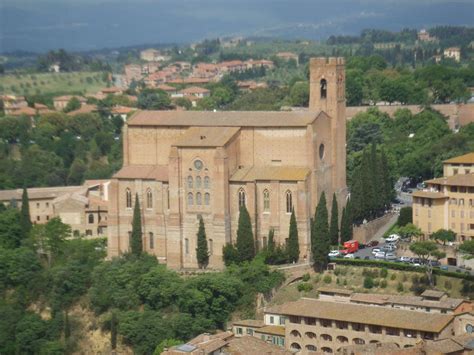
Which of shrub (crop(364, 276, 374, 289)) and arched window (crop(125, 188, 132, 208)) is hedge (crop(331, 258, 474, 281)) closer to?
shrub (crop(364, 276, 374, 289))

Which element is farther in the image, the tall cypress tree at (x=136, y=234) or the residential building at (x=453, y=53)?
the residential building at (x=453, y=53)

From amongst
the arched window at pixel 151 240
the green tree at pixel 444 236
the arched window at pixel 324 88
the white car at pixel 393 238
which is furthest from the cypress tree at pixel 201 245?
the green tree at pixel 444 236

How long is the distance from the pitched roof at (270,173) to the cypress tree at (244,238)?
1.70m

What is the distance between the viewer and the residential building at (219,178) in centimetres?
5319

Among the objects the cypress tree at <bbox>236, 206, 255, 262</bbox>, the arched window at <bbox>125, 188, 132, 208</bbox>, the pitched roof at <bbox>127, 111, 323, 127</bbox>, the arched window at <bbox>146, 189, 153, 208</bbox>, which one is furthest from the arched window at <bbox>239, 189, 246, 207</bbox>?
the arched window at <bbox>125, 188, 132, 208</bbox>

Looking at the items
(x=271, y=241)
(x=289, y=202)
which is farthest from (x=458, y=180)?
(x=271, y=241)

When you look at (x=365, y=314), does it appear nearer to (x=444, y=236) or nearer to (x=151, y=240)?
(x=444, y=236)

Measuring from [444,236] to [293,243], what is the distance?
611 centimetres

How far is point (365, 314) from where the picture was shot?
4500cm

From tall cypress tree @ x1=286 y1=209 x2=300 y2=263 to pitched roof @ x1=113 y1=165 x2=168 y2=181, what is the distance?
6.03 metres

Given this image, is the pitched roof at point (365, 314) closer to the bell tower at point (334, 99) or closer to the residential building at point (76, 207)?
the bell tower at point (334, 99)

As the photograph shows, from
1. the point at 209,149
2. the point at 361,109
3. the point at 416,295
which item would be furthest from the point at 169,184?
the point at 361,109

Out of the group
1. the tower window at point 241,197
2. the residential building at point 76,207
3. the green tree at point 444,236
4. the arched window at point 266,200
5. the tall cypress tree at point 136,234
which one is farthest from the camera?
the residential building at point 76,207

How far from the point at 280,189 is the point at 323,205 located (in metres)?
2.02
